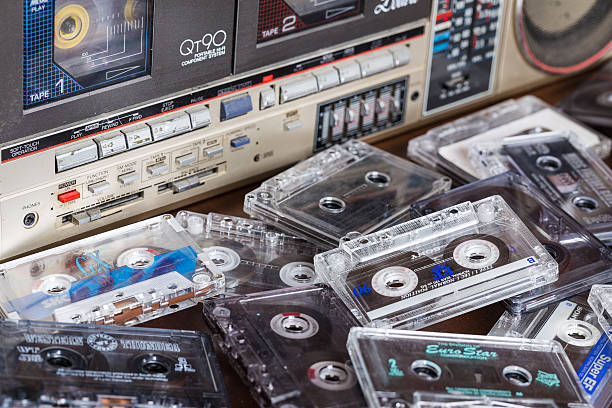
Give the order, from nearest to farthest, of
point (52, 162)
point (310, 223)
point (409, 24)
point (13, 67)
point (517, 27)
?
point (13, 67), point (52, 162), point (310, 223), point (409, 24), point (517, 27)

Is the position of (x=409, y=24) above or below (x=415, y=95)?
above

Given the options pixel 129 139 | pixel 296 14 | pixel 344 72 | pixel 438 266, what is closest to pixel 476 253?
pixel 438 266

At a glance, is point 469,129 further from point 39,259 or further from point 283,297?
point 39,259

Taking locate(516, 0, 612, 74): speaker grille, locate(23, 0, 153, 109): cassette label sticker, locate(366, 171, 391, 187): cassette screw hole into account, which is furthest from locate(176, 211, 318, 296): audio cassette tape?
locate(516, 0, 612, 74): speaker grille

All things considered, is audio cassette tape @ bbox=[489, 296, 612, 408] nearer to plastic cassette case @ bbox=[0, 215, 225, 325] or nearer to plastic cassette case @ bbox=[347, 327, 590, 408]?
plastic cassette case @ bbox=[347, 327, 590, 408]

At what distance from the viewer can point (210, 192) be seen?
85.3 inches

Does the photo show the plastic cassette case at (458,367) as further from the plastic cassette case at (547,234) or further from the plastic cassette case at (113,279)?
the plastic cassette case at (113,279)

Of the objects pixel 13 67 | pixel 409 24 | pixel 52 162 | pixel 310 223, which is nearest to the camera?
pixel 13 67

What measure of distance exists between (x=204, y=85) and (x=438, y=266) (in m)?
0.57

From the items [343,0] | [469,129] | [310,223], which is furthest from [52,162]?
[469,129]

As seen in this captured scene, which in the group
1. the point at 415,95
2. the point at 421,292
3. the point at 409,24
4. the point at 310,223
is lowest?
the point at 421,292

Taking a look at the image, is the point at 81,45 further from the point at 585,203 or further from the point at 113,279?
the point at 585,203

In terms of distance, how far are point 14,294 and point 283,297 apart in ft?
1.56

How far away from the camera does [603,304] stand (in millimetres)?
1921
